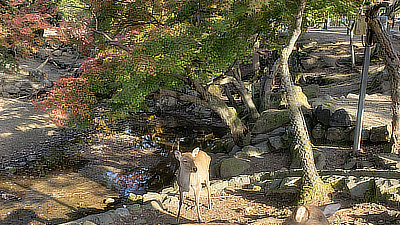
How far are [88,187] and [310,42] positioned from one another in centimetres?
2180

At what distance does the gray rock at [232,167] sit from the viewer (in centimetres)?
915

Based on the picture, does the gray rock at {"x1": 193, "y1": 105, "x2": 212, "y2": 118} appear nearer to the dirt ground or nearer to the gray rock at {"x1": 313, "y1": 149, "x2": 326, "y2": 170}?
the dirt ground

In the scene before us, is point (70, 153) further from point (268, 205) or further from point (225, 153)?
point (268, 205)

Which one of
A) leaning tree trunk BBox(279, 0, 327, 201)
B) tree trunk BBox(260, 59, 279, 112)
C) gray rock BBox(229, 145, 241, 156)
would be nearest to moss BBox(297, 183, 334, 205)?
leaning tree trunk BBox(279, 0, 327, 201)

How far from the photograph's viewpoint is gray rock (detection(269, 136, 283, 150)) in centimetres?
1030

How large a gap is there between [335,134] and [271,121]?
302 centimetres

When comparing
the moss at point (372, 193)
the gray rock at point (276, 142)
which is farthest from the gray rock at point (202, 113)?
the moss at point (372, 193)

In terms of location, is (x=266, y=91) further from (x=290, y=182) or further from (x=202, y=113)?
(x=290, y=182)

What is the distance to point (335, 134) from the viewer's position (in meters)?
9.73

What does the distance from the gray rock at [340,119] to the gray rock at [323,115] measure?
14 centimetres

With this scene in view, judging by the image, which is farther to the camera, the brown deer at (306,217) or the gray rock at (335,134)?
the gray rock at (335,134)

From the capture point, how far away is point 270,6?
28.8 feet

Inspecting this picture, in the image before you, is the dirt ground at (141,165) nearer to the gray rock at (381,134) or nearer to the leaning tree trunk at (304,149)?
the leaning tree trunk at (304,149)

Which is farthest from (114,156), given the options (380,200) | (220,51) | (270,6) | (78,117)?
(380,200)
